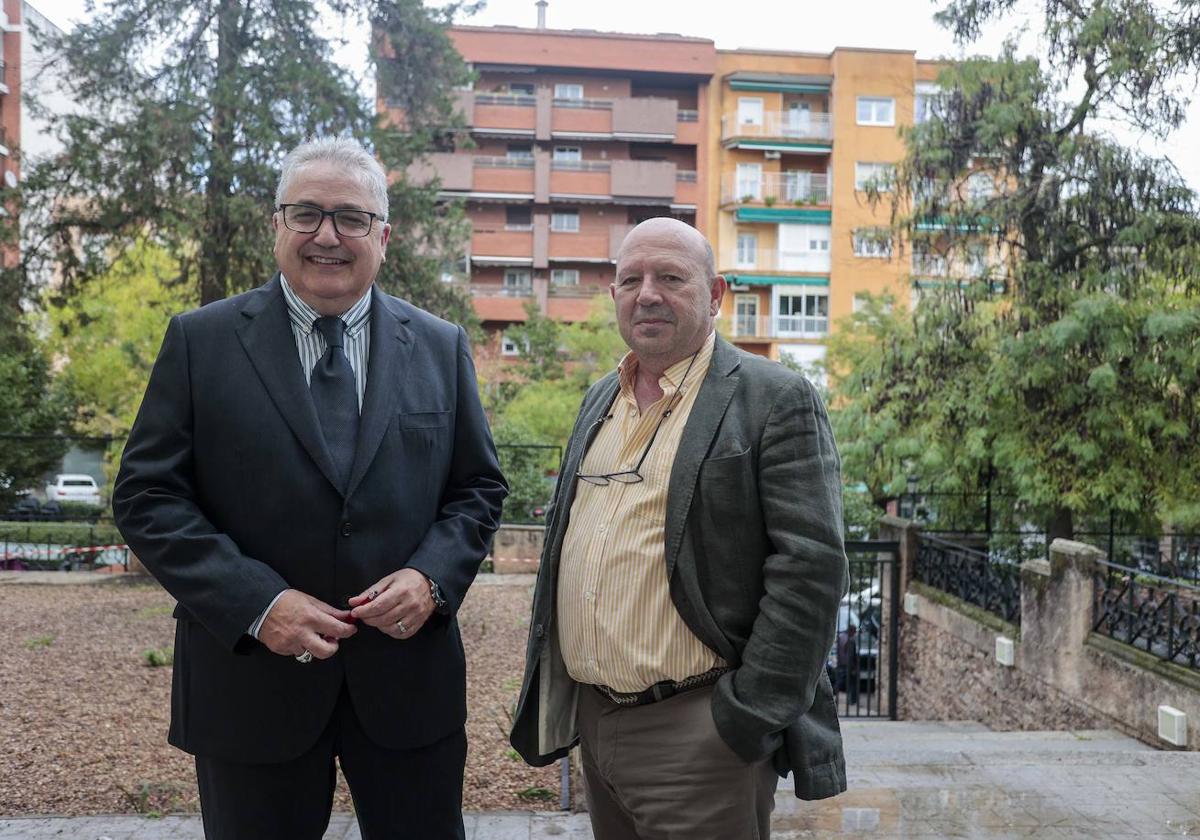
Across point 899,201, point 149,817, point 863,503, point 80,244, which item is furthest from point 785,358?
point 149,817

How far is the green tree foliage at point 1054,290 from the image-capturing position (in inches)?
441

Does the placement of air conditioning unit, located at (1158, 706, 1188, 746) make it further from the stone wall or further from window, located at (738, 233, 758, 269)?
window, located at (738, 233, 758, 269)

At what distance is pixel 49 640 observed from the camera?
30.2 feet

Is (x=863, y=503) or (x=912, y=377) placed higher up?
(x=912, y=377)

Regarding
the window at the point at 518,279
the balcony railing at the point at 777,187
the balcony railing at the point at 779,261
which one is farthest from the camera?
the balcony railing at the point at 777,187

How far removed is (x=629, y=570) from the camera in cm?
261

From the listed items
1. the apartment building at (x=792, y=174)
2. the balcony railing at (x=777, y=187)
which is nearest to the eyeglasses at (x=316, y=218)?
the apartment building at (x=792, y=174)

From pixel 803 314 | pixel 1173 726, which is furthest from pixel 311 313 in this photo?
pixel 803 314

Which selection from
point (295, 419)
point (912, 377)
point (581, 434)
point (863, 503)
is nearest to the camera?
point (295, 419)

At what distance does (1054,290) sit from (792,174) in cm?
3125

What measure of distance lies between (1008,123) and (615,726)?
10.7 meters

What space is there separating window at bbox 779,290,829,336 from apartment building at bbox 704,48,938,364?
4 centimetres

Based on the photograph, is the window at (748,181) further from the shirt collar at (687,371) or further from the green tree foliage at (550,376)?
the shirt collar at (687,371)

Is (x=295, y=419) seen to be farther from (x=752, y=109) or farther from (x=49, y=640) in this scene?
(x=752, y=109)
